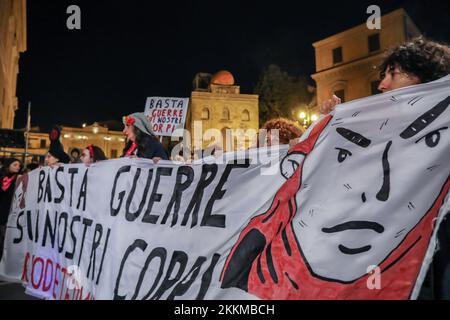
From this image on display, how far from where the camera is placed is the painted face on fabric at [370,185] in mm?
1795

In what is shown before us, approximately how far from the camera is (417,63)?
7.33 ft

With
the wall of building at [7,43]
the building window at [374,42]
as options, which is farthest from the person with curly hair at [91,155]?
the building window at [374,42]

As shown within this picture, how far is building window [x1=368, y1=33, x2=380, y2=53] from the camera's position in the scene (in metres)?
25.9

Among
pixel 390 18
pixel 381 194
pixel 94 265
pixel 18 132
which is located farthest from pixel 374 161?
pixel 390 18

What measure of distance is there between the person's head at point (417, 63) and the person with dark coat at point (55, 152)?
4.54 metres

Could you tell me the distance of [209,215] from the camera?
2.76 metres

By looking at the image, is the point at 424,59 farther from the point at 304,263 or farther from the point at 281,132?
the point at 304,263

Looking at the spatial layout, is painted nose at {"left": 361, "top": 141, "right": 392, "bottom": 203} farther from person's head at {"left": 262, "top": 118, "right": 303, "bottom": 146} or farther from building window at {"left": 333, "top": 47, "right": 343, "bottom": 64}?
building window at {"left": 333, "top": 47, "right": 343, "bottom": 64}

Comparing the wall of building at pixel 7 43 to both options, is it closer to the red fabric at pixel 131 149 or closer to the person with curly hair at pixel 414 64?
the red fabric at pixel 131 149

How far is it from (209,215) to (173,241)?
1.35 ft

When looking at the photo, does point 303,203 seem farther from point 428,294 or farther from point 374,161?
point 428,294

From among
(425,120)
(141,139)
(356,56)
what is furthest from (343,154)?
(356,56)

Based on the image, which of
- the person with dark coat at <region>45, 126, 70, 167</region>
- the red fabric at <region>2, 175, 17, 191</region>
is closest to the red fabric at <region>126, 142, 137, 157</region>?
the person with dark coat at <region>45, 126, 70, 167</region>
